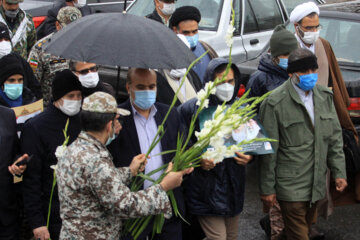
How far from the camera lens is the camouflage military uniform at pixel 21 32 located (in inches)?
280

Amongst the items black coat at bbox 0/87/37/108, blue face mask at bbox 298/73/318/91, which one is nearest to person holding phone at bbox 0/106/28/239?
black coat at bbox 0/87/37/108

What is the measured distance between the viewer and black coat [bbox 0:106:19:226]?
13.5 feet

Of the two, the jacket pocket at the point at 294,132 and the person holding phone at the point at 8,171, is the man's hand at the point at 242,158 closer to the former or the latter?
the jacket pocket at the point at 294,132

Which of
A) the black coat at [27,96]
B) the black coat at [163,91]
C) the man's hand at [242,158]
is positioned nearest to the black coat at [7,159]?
the black coat at [27,96]

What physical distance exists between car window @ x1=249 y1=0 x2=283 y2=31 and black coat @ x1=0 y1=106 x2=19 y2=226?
5.83m

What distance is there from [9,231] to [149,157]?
132cm

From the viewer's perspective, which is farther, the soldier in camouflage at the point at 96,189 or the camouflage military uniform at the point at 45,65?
the camouflage military uniform at the point at 45,65

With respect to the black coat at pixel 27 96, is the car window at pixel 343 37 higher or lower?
lower

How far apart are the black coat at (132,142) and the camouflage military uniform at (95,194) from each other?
0.47 metres

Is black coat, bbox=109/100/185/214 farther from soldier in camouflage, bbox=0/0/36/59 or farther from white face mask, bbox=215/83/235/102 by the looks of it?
soldier in camouflage, bbox=0/0/36/59

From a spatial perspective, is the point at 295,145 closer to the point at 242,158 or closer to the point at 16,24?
the point at 242,158

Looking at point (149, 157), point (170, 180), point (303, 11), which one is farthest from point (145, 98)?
point (303, 11)

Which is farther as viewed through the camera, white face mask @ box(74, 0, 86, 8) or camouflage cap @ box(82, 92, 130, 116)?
white face mask @ box(74, 0, 86, 8)

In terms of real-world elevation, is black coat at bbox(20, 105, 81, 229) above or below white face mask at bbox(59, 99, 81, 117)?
below
